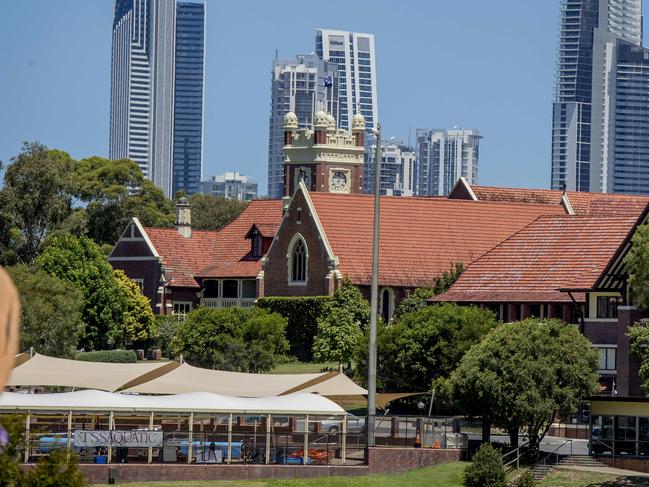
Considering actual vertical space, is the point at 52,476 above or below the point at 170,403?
below

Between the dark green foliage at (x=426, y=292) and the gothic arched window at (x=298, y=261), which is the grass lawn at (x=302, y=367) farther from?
the gothic arched window at (x=298, y=261)

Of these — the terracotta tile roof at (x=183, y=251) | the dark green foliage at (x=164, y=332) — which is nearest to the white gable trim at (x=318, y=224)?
the dark green foliage at (x=164, y=332)

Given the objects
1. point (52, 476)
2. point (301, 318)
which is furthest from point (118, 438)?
point (301, 318)

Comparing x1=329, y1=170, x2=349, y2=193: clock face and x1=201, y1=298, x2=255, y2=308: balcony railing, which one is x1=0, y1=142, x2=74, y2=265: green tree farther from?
x1=329, y1=170, x2=349, y2=193: clock face

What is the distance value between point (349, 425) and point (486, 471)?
815cm

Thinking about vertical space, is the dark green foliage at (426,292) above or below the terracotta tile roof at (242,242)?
below

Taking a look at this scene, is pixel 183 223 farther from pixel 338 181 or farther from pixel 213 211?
pixel 213 211

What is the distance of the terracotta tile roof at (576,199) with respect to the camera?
105938mm

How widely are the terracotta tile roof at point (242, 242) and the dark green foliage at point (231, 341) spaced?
20.2 meters

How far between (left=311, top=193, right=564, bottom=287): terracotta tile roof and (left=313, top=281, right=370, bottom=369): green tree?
7.04 feet

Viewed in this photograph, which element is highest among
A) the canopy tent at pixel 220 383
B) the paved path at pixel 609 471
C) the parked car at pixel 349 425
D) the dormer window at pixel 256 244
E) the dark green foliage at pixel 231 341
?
the dormer window at pixel 256 244

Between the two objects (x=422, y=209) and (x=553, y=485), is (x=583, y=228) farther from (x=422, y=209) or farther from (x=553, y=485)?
(x=553, y=485)

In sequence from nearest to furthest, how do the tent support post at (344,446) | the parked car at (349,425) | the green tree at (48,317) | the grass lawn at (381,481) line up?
the grass lawn at (381,481)
the tent support post at (344,446)
the parked car at (349,425)
the green tree at (48,317)

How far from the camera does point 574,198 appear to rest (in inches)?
4402
